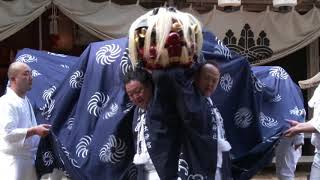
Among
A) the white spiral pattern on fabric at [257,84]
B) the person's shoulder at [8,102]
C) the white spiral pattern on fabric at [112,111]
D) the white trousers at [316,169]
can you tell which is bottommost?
the white trousers at [316,169]

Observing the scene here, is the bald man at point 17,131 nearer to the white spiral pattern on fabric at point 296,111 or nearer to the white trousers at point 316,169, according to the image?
the white spiral pattern on fabric at point 296,111

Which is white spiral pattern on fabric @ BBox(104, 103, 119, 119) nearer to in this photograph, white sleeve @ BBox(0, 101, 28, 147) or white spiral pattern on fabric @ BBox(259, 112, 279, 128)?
white sleeve @ BBox(0, 101, 28, 147)

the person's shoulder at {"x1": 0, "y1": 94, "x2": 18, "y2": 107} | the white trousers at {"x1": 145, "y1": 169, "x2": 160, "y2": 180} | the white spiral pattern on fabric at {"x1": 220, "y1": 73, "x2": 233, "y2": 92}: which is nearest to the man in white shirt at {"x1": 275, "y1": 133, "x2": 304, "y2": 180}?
the white spiral pattern on fabric at {"x1": 220, "y1": 73, "x2": 233, "y2": 92}

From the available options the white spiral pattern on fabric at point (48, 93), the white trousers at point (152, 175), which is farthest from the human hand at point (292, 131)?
the white spiral pattern on fabric at point (48, 93)

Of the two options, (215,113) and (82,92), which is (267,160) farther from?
(82,92)

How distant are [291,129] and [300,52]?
6591mm

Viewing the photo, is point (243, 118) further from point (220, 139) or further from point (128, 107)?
point (128, 107)

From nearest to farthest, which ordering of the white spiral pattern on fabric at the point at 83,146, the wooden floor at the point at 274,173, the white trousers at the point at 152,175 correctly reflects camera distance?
1. the white trousers at the point at 152,175
2. the white spiral pattern on fabric at the point at 83,146
3. the wooden floor at the point at 274,173

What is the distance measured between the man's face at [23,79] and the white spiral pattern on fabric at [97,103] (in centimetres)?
81

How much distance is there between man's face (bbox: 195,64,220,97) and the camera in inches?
159

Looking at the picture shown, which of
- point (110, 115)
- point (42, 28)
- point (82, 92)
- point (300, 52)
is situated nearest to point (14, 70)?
point (82, 92)

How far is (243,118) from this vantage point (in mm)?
4727

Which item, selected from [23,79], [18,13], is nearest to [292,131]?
[23,79]

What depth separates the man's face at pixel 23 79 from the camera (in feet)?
16.6
